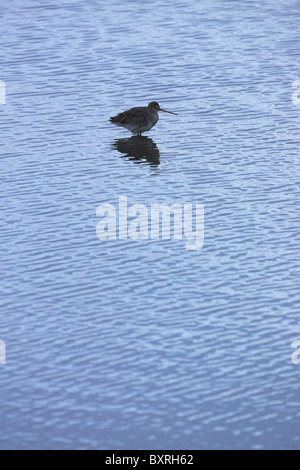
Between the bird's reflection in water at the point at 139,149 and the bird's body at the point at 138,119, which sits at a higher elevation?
the bird's body at the point at 138,119

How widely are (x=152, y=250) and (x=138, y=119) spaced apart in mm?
7666

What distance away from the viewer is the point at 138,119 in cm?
2656

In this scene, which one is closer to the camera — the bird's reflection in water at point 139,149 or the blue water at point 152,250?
the blue water at point 152,250

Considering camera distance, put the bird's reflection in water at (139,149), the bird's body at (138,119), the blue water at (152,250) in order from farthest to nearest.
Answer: the bird's body at (138,119)
the bird's reflection in water at (139,149)
the blue water at (152,250)

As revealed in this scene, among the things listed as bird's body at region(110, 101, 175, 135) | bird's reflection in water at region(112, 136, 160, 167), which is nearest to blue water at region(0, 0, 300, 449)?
bird's reflection in water at region(112, 136, 160, 167)

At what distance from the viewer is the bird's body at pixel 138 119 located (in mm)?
26688

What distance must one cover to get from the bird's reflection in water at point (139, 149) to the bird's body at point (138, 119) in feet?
0.87

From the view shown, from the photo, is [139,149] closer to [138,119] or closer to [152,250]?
[138,119]

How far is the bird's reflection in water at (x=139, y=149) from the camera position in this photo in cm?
2529

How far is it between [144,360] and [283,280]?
3457 mm

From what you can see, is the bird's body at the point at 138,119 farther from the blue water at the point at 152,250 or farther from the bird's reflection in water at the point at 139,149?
the blue water at the point at 152,250

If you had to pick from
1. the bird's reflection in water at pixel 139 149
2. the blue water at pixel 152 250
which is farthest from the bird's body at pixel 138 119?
the blue water at pixel 152 250

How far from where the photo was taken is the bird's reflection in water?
2529 centimetres

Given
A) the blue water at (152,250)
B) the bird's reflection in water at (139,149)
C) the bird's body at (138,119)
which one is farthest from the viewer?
the bird's body at (138,119)
